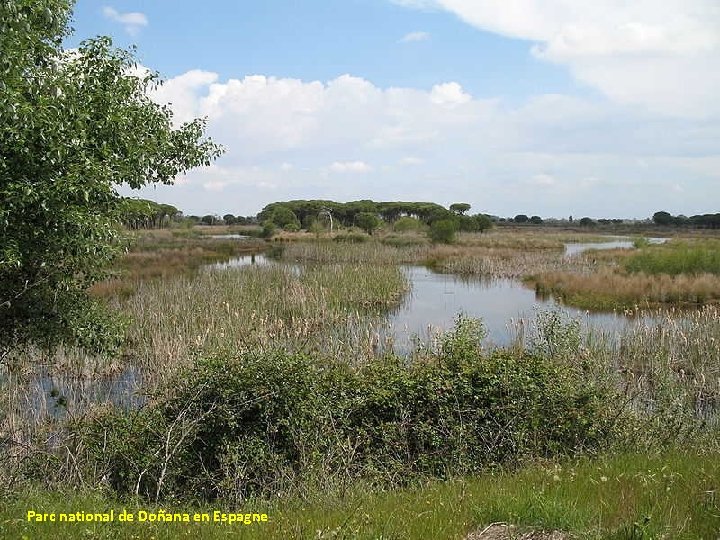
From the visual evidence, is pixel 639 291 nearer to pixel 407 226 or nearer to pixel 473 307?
pixel 473 307

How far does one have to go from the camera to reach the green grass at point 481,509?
400 cm

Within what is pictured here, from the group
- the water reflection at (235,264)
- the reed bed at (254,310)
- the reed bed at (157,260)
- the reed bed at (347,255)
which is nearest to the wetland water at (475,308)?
the reed bed at (254,310)

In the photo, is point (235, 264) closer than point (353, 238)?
Yes

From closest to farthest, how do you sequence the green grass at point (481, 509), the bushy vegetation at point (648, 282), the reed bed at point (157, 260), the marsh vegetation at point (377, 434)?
1. the green grass at point (481, 509)
2. the marsh vegetation at point (377, 434)
3. the reed bed at point (157, 260)
4. the bushy vegetation at point (648, 282)

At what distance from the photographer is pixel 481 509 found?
14.4 feet

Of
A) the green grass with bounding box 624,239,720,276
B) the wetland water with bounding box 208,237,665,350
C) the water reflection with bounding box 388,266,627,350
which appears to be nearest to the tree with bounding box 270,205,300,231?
the wetland water with bounding box 208,237,665,350

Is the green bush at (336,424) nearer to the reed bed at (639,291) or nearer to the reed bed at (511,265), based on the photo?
the reed bed at (639,291)

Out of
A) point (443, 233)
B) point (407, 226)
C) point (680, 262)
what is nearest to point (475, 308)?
point (680, 262)

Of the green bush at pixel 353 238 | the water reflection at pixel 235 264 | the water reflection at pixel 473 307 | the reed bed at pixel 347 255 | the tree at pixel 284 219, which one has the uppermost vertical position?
the tree at pixel 284 219

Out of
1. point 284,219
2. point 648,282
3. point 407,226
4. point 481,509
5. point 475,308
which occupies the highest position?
point 284,219

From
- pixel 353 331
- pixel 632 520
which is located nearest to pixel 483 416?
pixel 632 520

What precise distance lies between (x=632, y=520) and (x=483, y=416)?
4.05m

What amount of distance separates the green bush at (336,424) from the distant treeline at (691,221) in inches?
3678

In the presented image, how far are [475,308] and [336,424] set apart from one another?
17.8m
